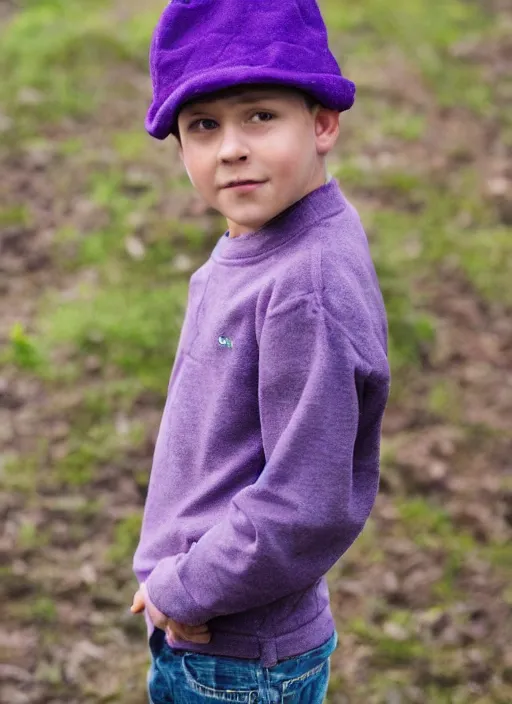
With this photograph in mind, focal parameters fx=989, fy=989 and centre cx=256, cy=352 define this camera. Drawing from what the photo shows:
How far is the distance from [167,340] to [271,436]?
3.25 m

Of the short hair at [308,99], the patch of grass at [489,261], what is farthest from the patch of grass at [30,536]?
the patch of grass at [489,261]

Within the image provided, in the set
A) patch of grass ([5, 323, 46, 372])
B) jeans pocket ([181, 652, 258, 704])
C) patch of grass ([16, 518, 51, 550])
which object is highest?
jeans pocket ([181, 652, 258, 704])

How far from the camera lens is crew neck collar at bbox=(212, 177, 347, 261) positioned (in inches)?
68.3

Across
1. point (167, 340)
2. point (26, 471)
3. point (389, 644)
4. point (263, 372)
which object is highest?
point (263, 372)

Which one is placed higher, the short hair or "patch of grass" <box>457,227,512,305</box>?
the short hair

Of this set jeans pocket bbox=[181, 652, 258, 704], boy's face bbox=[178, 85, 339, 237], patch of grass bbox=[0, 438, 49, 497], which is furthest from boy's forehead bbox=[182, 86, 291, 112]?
patch of grass bbox=[0, 438, 49, 497]

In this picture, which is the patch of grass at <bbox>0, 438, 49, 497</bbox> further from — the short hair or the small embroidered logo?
the short hair

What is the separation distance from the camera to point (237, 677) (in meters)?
1.85

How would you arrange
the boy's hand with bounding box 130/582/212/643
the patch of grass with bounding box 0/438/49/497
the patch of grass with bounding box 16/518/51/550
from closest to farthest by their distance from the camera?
the boy's hand with bounding box 130/582/212/643 → the patch of grass with bounding box 16/518/51/550 → the patch of grass with bounding box 0/438/49/497

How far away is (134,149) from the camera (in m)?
6.34

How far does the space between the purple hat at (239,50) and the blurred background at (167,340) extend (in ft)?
6.01

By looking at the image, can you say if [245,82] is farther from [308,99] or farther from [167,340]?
[167,340]

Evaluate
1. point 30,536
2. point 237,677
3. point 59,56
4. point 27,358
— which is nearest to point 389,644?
point 30,536

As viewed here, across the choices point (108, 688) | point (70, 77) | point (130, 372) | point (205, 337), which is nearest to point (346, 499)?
point (205, 337)
